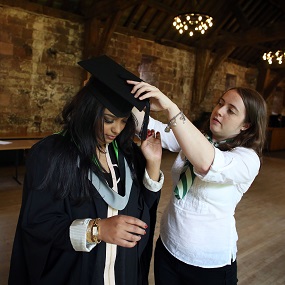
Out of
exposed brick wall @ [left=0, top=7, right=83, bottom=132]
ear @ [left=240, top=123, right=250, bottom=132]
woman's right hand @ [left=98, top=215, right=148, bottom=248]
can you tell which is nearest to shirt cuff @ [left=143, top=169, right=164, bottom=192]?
woman's right hand @ [left=98, top=215, right=148, bottom=248]

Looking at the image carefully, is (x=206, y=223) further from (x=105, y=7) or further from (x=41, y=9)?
(x=41, y=9)

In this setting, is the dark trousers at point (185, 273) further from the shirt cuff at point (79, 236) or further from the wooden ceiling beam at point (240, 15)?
the wooden ceiling beam at point (240, 15)

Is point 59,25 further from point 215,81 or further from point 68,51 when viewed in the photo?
point 215,81

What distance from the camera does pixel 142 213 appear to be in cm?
126

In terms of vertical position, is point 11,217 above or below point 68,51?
below

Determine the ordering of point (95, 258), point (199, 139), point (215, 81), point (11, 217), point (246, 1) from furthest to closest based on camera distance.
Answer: point (215, 81), point (246, 1), point (11, 217), point (95, 258), point (199, 139)

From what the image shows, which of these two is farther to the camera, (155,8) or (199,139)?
(155,8)

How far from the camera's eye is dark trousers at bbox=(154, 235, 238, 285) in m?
1.25

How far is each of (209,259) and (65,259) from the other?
621 millimetres

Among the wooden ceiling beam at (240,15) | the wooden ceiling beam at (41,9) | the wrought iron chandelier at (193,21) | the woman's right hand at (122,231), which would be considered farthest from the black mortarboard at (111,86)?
the wooden ceiling beam at (240,15)

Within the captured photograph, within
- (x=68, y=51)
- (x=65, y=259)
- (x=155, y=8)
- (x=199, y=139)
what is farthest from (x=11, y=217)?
(x=155, y=8)

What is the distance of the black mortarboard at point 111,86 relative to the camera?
3.30 ft

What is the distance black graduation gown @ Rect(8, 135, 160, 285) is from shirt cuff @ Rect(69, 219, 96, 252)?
0.02 meters

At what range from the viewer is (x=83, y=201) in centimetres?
106
